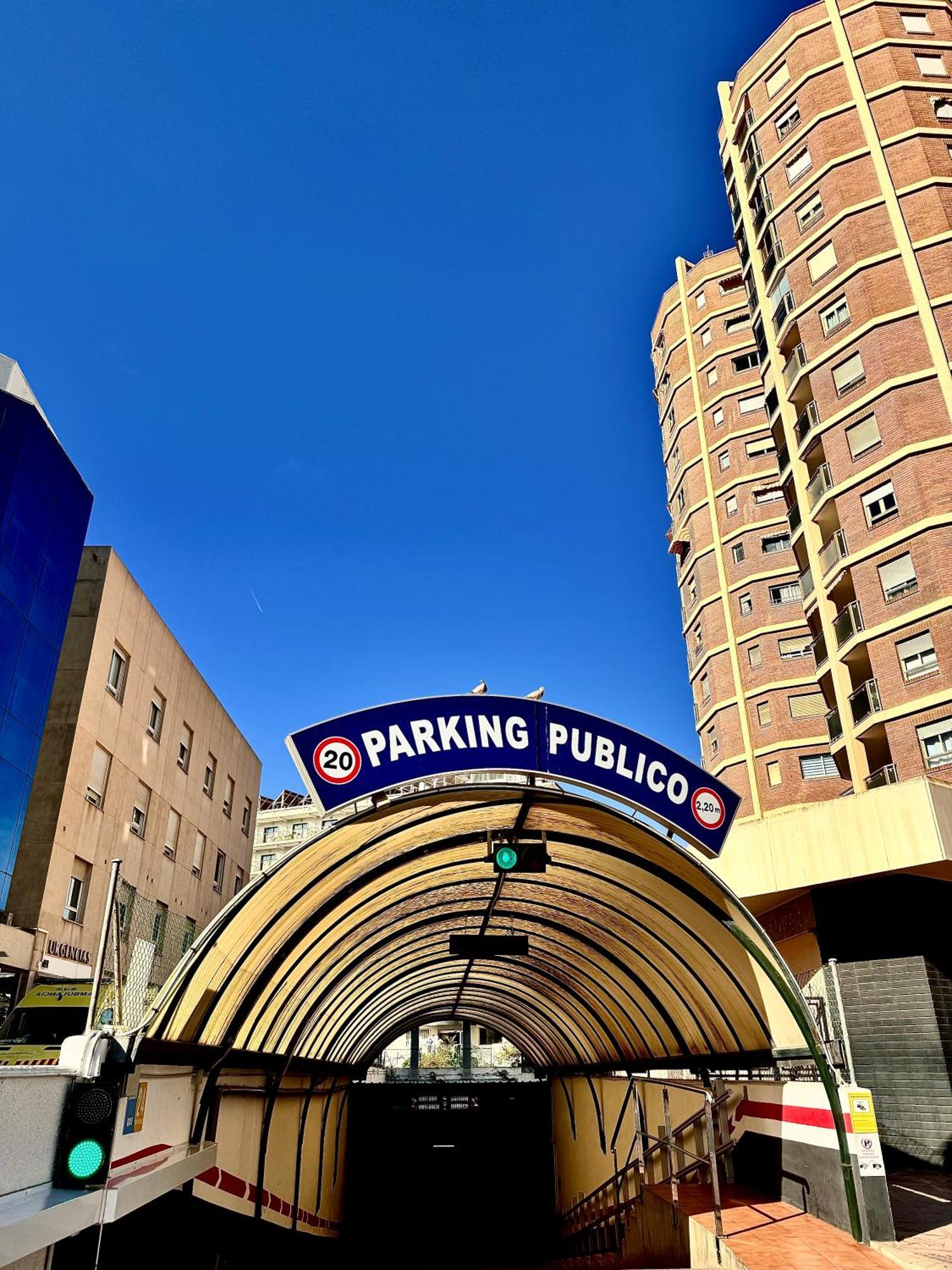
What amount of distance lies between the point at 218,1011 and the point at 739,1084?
639 cm

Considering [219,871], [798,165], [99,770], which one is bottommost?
[219,871]

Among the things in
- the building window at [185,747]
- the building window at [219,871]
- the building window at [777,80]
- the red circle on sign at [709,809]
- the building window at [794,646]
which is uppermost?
the building window at [777,80]

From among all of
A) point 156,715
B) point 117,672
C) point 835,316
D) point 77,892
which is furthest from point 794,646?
point 77,892

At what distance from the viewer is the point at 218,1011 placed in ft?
30.0

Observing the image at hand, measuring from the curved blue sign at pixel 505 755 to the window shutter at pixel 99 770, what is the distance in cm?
1554

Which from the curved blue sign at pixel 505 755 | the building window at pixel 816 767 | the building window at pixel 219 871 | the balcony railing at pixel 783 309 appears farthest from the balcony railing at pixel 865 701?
the building window at pixel 219 871

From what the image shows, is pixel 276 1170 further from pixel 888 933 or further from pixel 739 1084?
pixel 888 933

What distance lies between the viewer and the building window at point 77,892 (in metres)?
19.8

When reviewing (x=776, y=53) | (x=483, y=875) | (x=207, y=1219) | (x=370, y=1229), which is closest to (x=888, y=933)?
(x=483, y=875)

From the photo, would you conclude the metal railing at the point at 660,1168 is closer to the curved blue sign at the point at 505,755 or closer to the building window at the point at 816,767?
the curved blue sign at the point at 505,755

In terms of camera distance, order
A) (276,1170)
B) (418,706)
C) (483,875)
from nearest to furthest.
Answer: (418,706)
(483,875)
(276,1170)

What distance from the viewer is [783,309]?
3241cm

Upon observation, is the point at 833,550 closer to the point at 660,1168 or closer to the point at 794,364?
the point at 794,364

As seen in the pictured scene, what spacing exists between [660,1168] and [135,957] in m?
9.57
